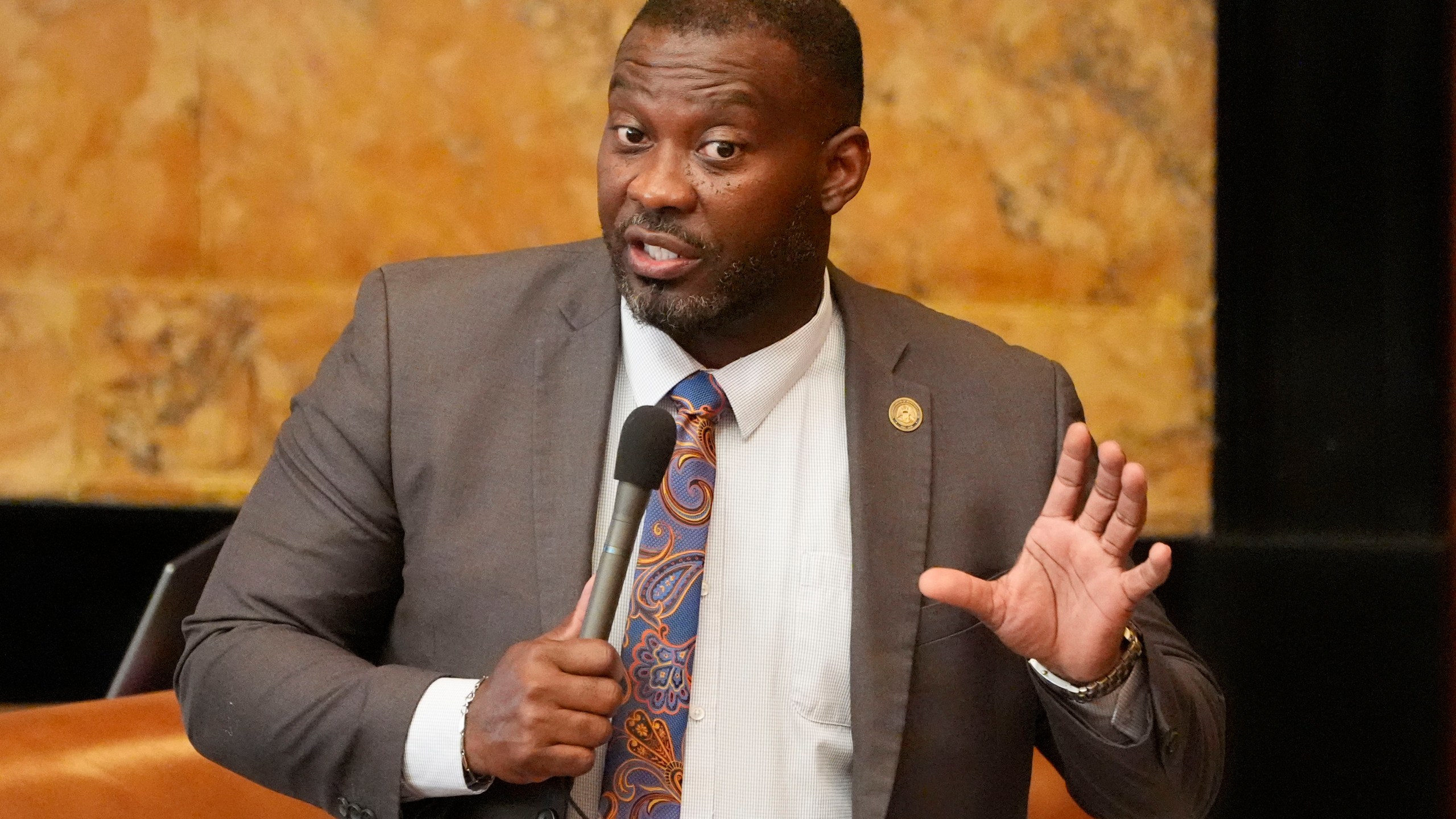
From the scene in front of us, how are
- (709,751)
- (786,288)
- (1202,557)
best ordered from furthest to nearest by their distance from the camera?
(1202,557) < (786,288) < (709,751)

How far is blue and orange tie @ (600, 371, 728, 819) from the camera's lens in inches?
65.9

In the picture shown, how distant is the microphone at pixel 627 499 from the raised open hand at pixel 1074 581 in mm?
364

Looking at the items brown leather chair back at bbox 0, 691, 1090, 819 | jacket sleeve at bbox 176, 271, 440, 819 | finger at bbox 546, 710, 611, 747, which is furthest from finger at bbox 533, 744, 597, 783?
brown leather chair back at bbox 0, 691, 1090, 819

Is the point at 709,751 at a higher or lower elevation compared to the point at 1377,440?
lower

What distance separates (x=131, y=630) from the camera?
347 centimetres

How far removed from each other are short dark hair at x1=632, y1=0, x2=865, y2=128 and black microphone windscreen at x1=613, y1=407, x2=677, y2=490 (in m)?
0.61

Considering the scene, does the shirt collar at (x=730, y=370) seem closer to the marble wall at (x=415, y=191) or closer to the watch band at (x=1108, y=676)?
the watch band at (x=1108, y=676)

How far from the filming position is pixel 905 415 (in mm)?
1911

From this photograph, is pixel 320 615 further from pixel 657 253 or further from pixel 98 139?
pixel 98 139

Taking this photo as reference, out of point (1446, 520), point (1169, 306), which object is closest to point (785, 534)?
point (1446, 520)

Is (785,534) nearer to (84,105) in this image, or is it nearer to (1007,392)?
(1007,392)

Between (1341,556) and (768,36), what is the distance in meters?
1.92

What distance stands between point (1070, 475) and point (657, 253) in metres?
0.55

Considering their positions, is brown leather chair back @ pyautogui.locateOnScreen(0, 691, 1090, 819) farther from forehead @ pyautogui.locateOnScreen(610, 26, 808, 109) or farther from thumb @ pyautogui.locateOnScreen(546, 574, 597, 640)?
forehead @ pyautogui.locateOnScreen(610, 26, 808, 109)
